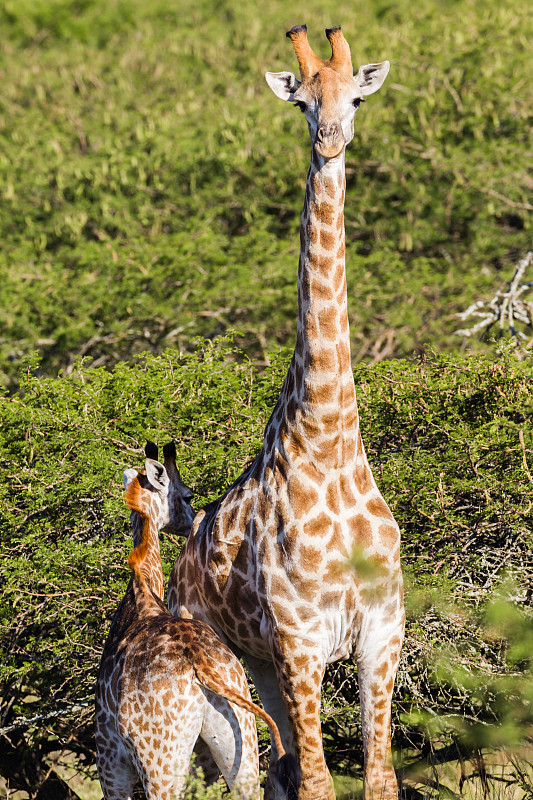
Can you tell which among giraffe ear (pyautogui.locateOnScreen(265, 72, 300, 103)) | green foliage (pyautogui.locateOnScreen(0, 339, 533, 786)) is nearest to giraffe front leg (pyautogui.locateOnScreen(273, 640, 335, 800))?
giraffe ear (pyautogui.locateOnScreen(265, 72, 300, 103))

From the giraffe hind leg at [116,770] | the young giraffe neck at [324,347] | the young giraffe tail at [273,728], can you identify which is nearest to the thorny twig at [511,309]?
the young giraffe neck at [324,347]

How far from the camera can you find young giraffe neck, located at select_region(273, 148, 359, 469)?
448cm

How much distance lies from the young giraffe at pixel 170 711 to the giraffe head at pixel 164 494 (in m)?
0.90

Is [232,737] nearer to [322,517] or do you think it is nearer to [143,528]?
[322,517]

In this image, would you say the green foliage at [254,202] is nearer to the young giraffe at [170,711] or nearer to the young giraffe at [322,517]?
the young giraffe at [322,517]

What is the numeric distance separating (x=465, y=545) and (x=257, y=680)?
2.99 metres

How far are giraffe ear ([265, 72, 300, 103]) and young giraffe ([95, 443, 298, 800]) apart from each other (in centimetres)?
262

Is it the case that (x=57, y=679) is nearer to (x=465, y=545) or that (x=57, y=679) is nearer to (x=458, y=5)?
(x=465, y=545)

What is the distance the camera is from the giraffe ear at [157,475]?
5.62 meters

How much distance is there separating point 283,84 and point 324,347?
1276 millimetres

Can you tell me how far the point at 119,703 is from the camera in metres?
4.54

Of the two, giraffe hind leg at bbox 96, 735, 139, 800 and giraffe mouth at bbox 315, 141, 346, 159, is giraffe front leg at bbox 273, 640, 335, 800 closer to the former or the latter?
giraffe hind leg at bbox 96, 735, 139, 800

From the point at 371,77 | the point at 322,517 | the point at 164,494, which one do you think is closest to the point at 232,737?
the point at 322,517

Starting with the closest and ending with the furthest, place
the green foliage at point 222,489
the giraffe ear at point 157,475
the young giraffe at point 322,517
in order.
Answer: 1. the young giraffe at point 322,517
2. the giraffe ear at point 157,475
3. the green foliage at point 222,489
